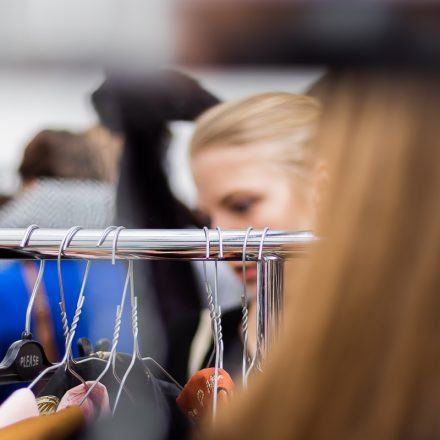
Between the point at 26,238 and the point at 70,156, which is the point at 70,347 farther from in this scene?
the point at 70,156

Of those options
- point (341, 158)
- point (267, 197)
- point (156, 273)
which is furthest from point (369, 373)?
point (156, 273)

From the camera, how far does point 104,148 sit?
1.58m

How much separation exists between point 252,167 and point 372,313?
1.07 meters

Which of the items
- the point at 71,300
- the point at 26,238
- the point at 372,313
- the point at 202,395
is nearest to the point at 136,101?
the point at 71,300

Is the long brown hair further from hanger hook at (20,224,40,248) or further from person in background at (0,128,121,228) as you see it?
person in background at (0,128,121,228)

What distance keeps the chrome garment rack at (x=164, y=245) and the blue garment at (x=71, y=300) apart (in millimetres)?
618

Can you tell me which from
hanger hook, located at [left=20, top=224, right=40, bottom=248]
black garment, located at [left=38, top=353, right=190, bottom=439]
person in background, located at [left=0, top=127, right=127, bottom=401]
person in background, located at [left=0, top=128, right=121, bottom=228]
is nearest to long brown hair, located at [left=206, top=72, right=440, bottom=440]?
black garment, located at [left=38, top=353, right=190, bottom=439]

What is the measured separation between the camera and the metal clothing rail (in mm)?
701

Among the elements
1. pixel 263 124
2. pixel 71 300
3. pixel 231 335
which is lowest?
pixel 231 335

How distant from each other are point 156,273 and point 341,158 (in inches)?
45.9

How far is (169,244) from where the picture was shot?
700 mm

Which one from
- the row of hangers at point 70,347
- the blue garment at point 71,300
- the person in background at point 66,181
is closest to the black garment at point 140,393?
the row of hangers at point 70,347

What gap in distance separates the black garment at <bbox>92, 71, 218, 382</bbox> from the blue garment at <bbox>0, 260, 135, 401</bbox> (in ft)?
0.40

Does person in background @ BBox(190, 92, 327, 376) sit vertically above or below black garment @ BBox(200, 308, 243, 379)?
above
